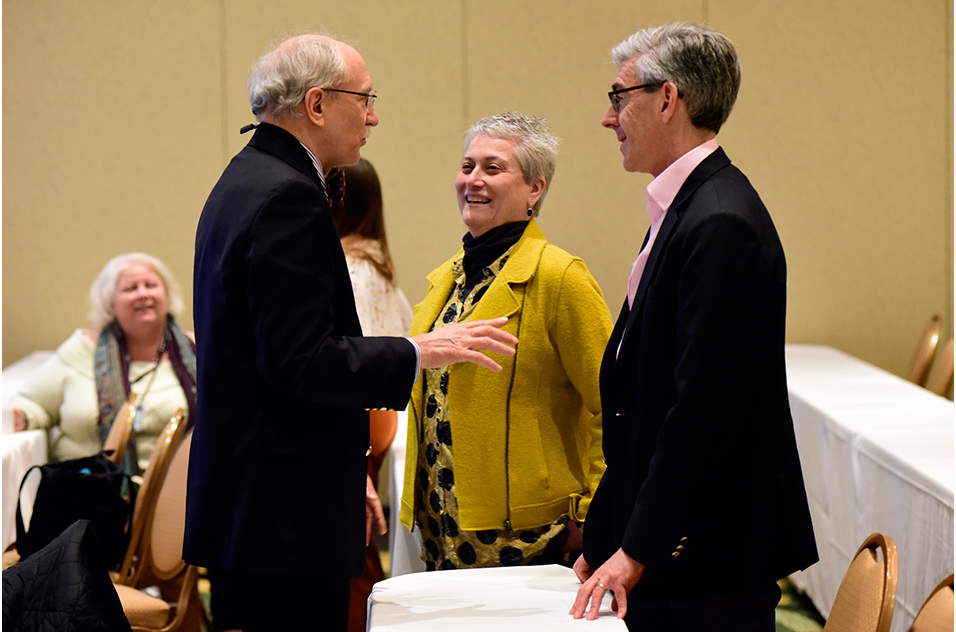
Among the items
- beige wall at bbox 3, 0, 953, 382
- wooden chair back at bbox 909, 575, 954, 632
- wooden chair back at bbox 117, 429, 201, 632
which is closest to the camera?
wooden chair back at bbox 909, 575, 954, 632

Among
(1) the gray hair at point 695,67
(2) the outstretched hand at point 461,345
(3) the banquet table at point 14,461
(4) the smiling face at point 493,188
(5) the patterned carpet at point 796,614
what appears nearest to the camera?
(1) the gray hair at point 695,67

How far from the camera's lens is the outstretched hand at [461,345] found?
169cm

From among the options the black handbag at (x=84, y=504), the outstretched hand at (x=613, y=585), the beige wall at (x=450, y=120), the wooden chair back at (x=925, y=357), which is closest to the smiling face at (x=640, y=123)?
the outstretched hand at (x=613, y=585)

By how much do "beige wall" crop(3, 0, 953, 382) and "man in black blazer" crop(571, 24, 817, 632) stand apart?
3897 millimetres

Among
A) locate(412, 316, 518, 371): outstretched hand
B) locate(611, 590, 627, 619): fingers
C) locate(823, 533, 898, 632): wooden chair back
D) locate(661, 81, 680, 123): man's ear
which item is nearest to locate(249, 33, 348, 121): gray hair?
locate(412, 316, 518, 371): outstretched hand

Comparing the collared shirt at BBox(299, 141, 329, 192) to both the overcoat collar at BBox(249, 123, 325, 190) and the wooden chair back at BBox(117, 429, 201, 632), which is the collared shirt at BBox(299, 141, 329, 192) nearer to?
the overcoat collar at BBox(249, 123, 325, 190)

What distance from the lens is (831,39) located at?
5.42 meters

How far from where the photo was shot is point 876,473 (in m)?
2.84

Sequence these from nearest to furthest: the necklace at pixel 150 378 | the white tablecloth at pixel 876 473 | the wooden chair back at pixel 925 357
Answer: the white tablecloth at pixel 876 473 < the necklace at pixel 150 378 < the wooden chair back at pixel 925 357

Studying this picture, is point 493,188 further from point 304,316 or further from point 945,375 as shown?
point 945,375

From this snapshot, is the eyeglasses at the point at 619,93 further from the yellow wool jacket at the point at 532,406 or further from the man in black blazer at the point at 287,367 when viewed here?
the yellow wool jacket at the point at 532,406

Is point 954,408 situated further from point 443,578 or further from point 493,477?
point 443,578

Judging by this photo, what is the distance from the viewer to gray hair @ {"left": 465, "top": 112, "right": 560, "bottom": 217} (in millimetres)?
2303

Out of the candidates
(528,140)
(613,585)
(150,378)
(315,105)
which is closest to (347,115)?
(315,105)
